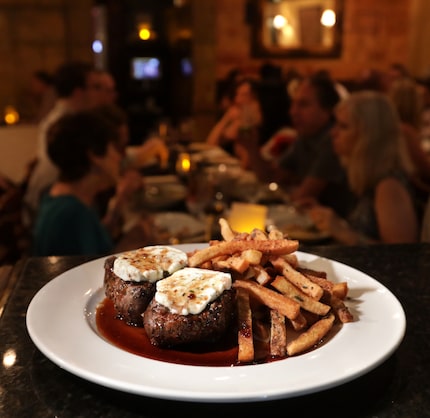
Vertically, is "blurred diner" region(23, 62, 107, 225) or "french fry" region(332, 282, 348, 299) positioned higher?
"blurred diner" region(23, 62, 107, 225)

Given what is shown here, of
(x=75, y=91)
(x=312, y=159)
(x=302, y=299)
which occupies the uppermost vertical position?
(x=75, y=91)

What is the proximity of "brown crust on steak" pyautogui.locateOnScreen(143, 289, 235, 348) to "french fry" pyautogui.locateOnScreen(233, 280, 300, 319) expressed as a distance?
0.28 feet

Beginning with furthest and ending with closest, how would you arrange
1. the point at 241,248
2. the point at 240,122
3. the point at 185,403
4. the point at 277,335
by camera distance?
the point at 240,122 → the point at 241,248 → the point at 277,335 → the point at 185,403

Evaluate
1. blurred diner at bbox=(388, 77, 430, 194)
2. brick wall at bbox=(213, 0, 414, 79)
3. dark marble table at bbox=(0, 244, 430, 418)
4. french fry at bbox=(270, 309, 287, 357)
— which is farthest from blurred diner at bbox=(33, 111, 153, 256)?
brick wall at bbox=(213, 0, 414, 79)

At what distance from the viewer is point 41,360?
3.83 ft

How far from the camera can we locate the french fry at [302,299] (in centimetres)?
122

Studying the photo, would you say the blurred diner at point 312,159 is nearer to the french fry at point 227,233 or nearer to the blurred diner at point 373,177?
the blurred diner at point 373,177

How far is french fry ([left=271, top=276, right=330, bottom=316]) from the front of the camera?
1222 millimetres

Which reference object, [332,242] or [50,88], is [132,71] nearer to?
[50,88]

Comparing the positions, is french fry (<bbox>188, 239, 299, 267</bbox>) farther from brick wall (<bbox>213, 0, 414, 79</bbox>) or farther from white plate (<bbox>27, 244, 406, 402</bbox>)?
brick wall (<bbox>213, 0, 414, 79</bbox>)

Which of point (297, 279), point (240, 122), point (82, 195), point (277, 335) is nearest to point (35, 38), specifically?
point (240, 122)

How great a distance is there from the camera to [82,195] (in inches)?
127

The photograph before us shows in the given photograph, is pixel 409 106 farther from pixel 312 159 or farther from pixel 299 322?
pixel 299 322

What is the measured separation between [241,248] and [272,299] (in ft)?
0.57
